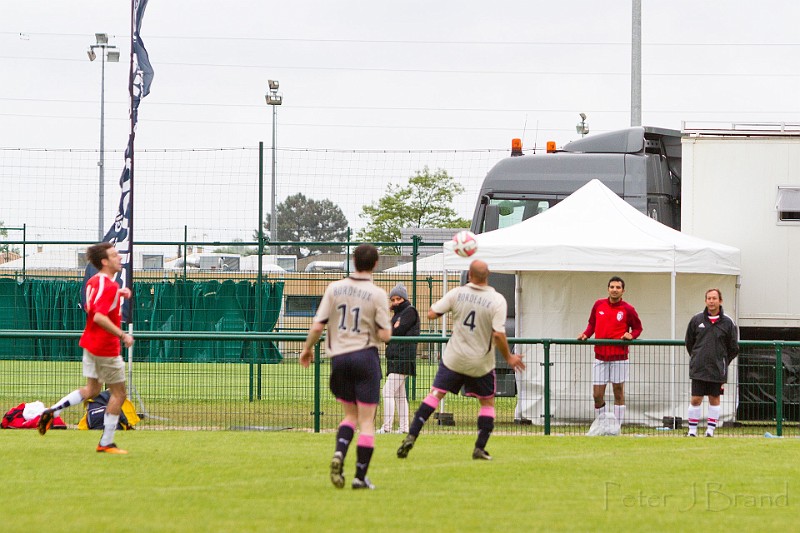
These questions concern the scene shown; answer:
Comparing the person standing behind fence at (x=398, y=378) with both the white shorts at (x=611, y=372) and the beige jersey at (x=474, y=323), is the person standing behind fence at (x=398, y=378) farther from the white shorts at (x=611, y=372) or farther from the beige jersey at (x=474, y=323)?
the beige jersey at (x=474, y=323)

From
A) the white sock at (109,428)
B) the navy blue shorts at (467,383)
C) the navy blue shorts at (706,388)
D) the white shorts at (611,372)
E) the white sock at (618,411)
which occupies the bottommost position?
the white sock at (618,411)

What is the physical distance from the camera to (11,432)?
1285 centimetres

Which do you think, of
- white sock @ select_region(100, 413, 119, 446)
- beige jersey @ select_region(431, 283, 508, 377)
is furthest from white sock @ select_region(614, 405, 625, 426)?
white sock @ select_region(100, 413, 119, 446)

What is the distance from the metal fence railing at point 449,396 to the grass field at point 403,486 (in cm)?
141

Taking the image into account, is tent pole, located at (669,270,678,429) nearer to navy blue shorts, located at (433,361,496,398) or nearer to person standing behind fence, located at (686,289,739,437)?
person standing behind fence, located at (686,289,739,437)

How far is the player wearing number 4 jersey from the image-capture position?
1023 centimetres

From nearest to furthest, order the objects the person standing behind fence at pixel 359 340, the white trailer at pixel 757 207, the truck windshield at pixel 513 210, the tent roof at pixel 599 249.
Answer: the person standing behind fence at pixel 359 340 → the tent roof at pixel 599 249 → the white trailer at pixel 757 207 → the truck windshield at pixel 513 210

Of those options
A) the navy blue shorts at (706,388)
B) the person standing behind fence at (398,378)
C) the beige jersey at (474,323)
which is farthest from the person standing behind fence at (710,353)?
the beige jersey at (474,323)

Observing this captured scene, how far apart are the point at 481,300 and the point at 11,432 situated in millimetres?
5687

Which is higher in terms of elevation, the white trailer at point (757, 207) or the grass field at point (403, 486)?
the white trailer at point (757, 207)

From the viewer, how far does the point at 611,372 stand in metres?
13.5

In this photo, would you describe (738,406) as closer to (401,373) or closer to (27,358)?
(401,373)

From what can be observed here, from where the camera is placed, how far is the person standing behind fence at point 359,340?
8.60 m

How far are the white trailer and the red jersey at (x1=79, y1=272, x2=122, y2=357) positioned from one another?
7.85m
